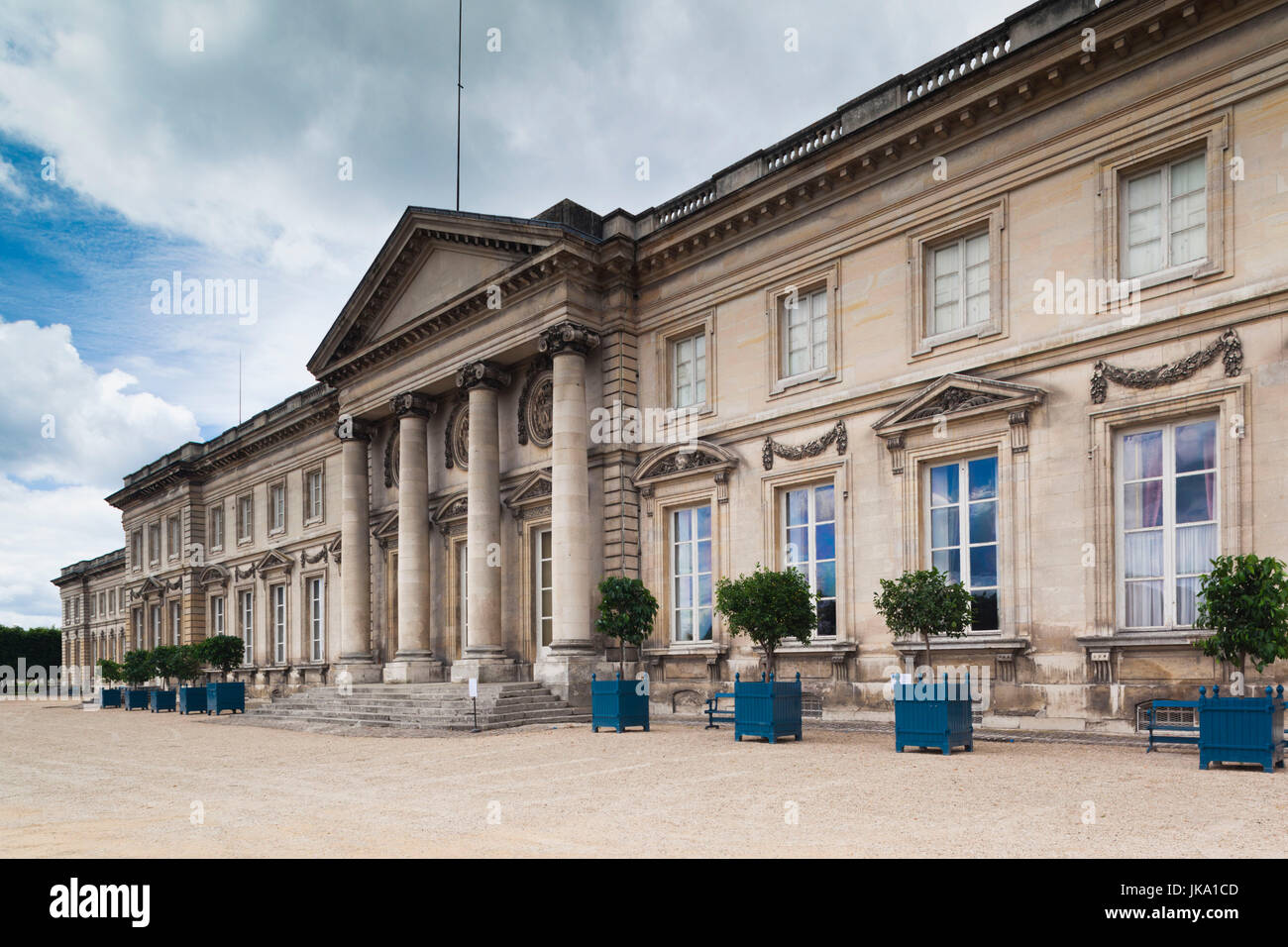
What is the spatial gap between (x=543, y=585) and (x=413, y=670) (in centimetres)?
467

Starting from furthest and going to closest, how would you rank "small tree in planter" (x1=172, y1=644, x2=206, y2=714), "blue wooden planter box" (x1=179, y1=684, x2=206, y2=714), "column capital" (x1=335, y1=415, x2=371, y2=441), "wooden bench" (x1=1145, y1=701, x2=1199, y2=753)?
"small tree in planter" (x1=172, y1=644, x2=206, y2=714) → "blue wooden planter box" (x1=179, y1=684, x2=206, y2=714) → "column capital" (x1=335, y1=415, x2=371, y2=441) → "wooden bench" (x1=1145, y1=701, x2=1199, y2=753)

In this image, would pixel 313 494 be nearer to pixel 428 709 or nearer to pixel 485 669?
pixel 485 669

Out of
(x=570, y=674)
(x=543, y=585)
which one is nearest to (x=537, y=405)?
(x=543, y=585)

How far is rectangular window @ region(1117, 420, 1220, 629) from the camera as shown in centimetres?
1416

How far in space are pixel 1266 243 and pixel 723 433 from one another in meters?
10.4

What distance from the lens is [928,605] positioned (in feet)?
47.4

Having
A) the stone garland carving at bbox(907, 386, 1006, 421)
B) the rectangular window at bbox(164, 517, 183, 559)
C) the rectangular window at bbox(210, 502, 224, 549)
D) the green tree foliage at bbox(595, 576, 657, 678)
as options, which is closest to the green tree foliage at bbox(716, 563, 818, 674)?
the stone garland carving at bbox(907, 386, 1006, 421)

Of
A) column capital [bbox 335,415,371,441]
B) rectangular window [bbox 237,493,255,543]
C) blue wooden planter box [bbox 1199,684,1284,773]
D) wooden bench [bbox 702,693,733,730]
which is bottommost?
wooden bench [bbox 702,693,733,730]

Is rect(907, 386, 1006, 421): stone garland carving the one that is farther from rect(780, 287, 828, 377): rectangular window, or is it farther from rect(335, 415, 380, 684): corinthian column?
rect(335, 415, 380, 684): corinthian column

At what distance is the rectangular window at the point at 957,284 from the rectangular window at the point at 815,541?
3.77 metres

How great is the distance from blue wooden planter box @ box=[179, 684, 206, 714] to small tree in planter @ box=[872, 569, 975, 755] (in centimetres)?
2505

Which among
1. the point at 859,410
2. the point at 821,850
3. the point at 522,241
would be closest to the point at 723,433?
the point at 859,410

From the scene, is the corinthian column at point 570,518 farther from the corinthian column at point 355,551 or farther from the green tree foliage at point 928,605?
the corinthian column at point 355,551

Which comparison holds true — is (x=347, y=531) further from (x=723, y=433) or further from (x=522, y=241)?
(x=723, y=433)
